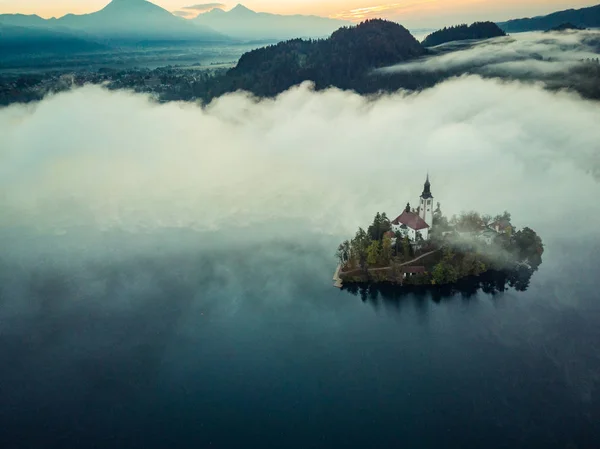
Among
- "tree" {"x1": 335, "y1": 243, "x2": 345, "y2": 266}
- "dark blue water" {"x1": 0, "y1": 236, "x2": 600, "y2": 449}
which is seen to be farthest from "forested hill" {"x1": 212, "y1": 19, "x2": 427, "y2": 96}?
"dark blue water" {"x1": 0, "y1": 236, "x2": 600, "y2": 449}

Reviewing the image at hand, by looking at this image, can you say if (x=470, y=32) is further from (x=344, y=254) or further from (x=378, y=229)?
(x=344, y=254)

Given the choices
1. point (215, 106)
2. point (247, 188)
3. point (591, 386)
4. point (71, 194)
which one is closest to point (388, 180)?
point (247, 188)

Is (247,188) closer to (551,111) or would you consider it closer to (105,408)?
(105,408)

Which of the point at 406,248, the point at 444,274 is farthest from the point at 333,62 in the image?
the point at 444,274

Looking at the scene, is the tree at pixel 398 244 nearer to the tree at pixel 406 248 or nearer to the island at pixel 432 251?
the island at pixel 432 251

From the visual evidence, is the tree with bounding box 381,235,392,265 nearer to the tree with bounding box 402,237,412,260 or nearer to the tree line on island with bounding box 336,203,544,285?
the tree line on island with bounding box 336,203,544,285

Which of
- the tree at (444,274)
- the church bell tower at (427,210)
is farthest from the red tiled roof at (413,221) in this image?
the tree at (444,274)
